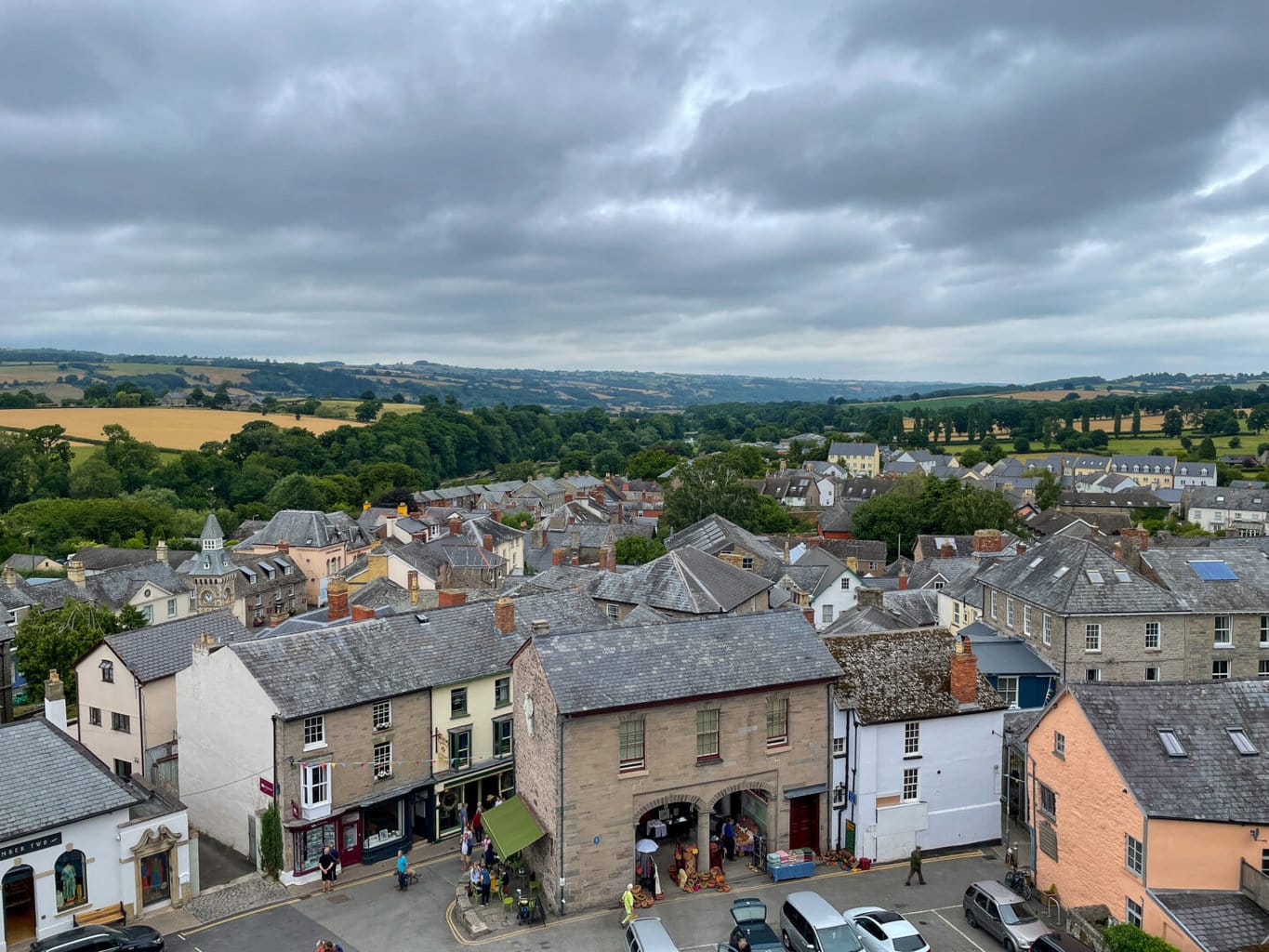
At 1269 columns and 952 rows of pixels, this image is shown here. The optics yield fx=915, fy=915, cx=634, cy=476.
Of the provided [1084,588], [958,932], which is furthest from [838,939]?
[1084,588]

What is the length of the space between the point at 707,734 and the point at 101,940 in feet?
59.1

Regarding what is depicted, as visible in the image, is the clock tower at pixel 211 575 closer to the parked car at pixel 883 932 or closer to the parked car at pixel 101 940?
the parked car at pixel 101 940

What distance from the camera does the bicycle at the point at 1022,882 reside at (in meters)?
28.5

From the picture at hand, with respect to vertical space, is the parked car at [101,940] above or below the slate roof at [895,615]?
below

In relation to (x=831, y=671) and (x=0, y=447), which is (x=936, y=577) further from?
(x=0, y=447)

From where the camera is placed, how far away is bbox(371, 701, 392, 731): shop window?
3247 centimetres

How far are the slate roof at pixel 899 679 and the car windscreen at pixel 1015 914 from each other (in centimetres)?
673

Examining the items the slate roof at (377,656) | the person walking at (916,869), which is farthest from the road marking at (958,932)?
the slate roof at (377,656)

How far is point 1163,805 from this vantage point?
76.6 feet

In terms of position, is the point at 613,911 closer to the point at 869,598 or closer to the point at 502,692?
the point at 502,692

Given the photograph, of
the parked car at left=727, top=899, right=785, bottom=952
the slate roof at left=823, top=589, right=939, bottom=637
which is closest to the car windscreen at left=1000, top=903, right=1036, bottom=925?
the parked car at left=727, top=899, right=785, bottom=952

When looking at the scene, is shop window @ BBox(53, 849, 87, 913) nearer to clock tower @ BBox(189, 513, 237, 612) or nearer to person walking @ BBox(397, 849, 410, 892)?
person walking @ BBox(397, 849, 410, 892)

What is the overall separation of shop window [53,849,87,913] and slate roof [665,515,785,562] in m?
44.3

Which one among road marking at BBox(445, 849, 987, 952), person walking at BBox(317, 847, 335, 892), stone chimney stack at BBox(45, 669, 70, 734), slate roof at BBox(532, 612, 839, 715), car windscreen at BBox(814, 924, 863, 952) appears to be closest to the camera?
car windscreen at BBox(814, 924, 863, 952)
